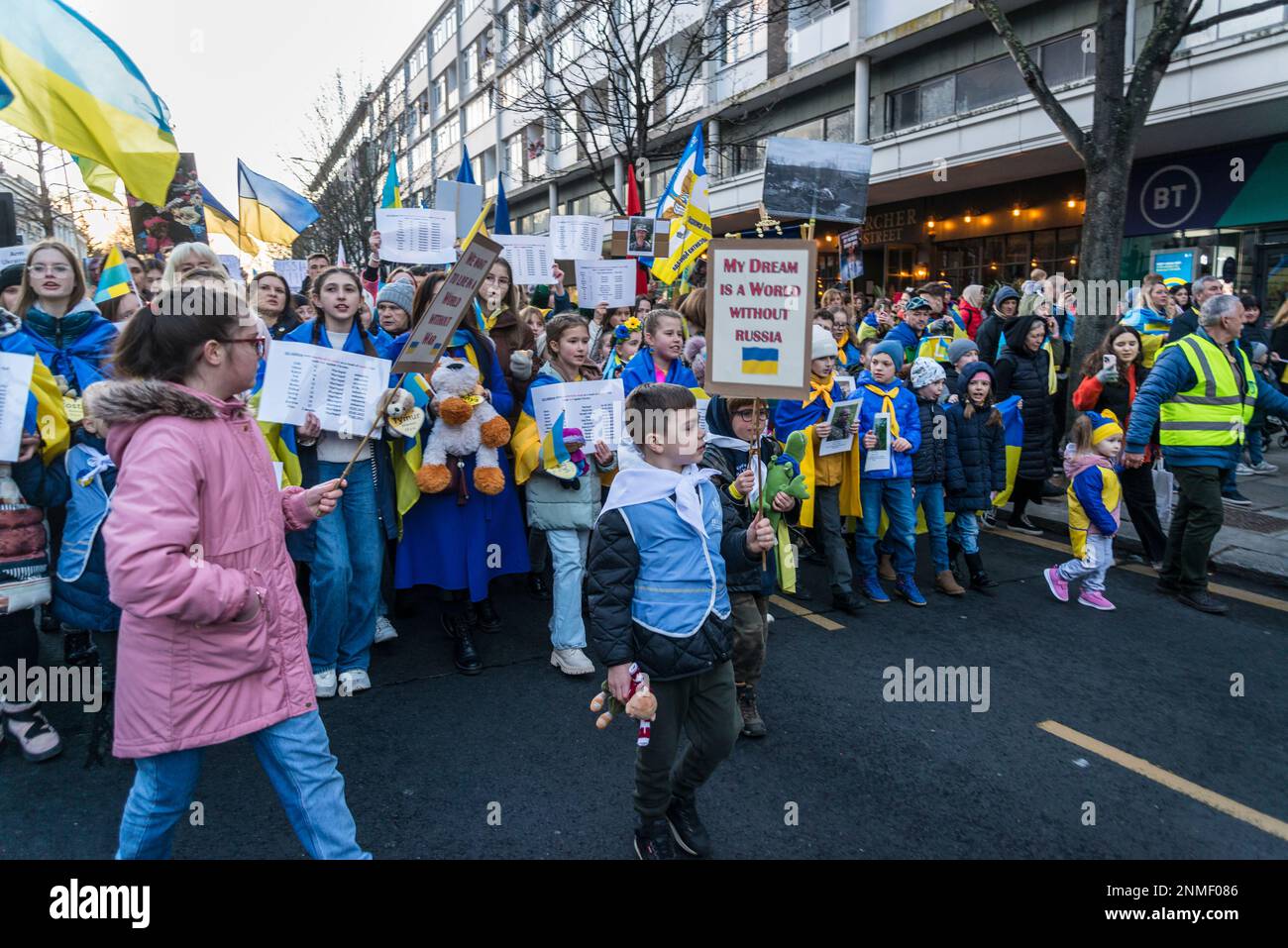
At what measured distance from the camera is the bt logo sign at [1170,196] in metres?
15.4

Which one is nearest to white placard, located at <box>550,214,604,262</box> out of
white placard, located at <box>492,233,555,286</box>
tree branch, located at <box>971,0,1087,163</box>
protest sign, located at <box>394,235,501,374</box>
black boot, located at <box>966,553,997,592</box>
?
white placard, located at <box>492,233,555,286</box>

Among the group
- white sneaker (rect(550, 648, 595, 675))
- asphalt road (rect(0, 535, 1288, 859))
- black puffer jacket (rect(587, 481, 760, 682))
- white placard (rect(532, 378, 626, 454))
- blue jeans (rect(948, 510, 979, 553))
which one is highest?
white placard (rect(532, 378, 626, 454))

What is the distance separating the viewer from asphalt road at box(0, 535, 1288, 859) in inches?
130

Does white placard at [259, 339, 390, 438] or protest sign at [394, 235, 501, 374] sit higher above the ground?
protest sign at [394, 235, 501, 374]

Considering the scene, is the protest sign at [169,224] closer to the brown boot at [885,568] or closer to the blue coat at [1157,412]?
the brown boot at [885,568]

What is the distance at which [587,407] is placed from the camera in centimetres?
503

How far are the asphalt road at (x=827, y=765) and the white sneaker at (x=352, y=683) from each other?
0.24ft

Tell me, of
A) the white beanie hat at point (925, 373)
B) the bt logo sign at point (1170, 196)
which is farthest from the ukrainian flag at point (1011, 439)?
the bt logo sign at point (1170, 196)

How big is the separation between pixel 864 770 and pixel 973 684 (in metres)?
1.18

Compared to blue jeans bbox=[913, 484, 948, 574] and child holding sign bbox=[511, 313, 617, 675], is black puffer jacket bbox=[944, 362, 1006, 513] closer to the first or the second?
blue jeans bbox=[913, 484, 948, 574]

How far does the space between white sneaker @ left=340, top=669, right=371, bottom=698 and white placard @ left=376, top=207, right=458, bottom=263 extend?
4754mm

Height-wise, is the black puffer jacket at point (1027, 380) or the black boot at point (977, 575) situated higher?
the black puffer jacket at point (1027, 380)

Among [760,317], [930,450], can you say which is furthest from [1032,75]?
[760,317]
